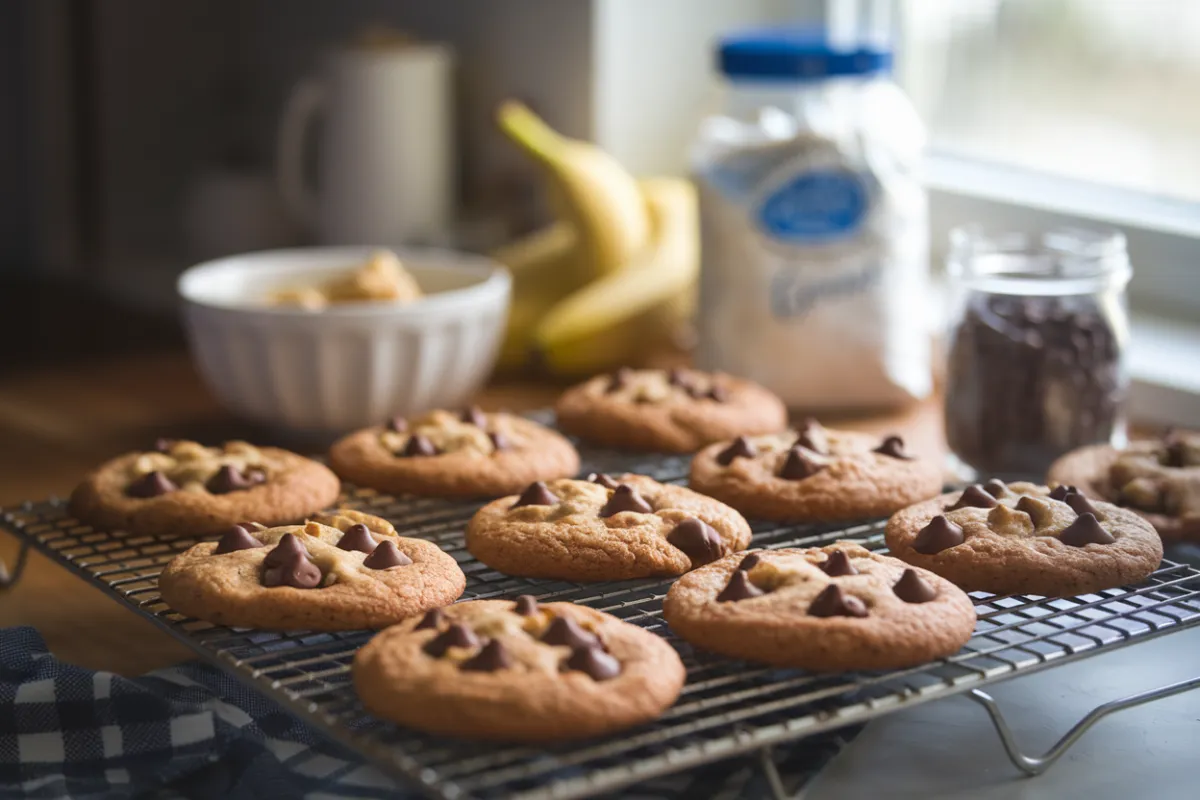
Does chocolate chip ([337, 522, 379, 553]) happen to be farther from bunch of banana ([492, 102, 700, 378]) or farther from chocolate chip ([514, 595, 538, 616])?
bunch of banana ([492, 102, 700, 378])

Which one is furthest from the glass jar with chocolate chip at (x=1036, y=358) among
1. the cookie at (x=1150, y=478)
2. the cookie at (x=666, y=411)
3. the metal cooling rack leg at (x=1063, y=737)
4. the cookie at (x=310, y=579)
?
the cookie at (x=310, y=579)

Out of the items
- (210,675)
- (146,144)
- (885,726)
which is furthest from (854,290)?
(146,144)

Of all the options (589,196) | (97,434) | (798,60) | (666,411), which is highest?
(798,60)

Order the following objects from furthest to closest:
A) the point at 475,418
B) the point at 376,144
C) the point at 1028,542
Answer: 1. the point at 376,144
2. the point at 475,418
3. the point at 1028,542

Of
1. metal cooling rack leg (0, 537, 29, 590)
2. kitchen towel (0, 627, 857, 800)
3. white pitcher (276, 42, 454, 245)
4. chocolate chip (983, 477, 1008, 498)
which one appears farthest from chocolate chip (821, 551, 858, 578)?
white pitcher (276, 42, 454, 245)

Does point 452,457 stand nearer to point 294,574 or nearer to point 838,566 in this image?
point 294,574

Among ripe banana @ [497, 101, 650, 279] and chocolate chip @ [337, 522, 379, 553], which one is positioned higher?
ripe banana @ [497, 101, 650, 279]

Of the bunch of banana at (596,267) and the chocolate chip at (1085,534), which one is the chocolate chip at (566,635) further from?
the bunch of banana at (596,267)

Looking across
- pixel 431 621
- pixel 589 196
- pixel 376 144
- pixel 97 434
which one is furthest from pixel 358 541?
pixel 376 144
